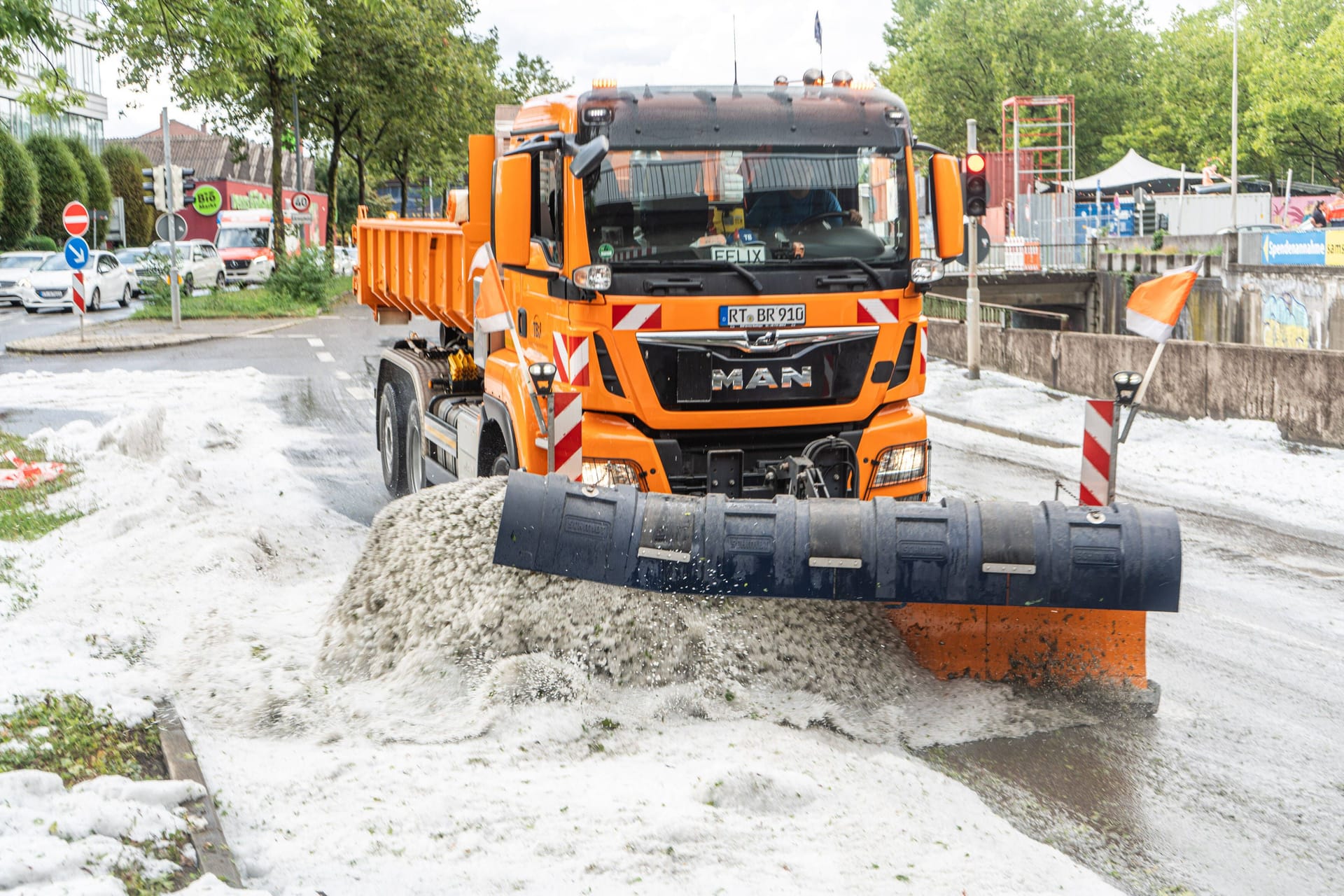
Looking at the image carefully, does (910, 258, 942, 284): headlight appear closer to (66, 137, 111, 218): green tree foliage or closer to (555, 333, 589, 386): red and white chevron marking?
(555, 333, 589, 386): red and white chevron marking

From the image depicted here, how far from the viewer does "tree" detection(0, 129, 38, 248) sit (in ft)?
166

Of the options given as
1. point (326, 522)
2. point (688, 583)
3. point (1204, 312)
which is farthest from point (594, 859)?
point (1204, 312)

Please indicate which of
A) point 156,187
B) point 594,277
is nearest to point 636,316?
point 594,277

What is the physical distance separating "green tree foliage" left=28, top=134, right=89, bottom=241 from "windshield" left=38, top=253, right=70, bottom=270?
18.6 meters

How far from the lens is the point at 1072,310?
39219 millimetres

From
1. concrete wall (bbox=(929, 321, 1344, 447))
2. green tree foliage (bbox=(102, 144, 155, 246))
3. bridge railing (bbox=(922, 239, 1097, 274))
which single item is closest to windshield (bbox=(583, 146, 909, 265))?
concrete wall (bbox=(929, 321, 1344, 447))

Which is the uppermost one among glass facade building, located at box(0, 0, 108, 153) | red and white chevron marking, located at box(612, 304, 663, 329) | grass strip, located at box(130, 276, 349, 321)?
glass facade building, located at box(0, 0, 108, 153)

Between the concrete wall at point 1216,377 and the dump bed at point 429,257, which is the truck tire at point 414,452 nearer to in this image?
the dump bed at point 429,257

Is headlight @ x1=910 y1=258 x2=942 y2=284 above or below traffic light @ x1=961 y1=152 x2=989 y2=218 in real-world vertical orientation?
below

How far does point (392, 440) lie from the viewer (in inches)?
447

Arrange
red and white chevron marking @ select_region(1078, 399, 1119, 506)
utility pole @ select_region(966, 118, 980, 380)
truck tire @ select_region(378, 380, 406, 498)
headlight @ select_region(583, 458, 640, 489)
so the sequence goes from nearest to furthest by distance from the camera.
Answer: red and white chevron marking @ select_region(1078, 399, 1119, 506), headlight @ select_region(583, 458, 640, 489), truck tire @ select_region(378, 380, 406, 498), utility pole @ select_region(966, 118, 980, 380)

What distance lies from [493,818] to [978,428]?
12347mm

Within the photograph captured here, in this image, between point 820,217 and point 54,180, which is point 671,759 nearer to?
point 820,217

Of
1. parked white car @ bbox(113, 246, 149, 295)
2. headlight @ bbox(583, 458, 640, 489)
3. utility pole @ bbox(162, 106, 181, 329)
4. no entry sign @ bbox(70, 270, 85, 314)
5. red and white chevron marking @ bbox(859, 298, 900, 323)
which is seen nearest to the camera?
headlight @ bbox(583, 458, 640, 489)
